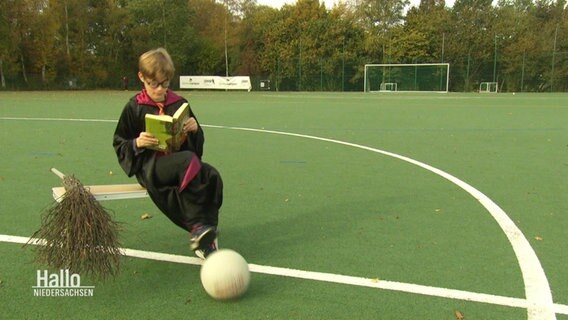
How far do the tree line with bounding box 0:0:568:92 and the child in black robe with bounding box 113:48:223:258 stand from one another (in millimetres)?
43265

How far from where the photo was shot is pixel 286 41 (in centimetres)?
5753

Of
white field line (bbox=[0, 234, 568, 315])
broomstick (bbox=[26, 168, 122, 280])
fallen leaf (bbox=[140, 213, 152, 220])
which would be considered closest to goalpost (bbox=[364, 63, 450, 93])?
fallen leaf (bbox=[140, 213, 152, 220])

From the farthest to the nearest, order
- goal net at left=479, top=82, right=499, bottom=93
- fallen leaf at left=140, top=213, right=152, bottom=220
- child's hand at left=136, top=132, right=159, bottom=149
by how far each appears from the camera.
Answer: goal net at left=479, top=82, right=499, bottom=93, fallen leaf at left=140, top=213, right=152, bottom=220, child's hand at left=136, top=132, right=159, bottom=149

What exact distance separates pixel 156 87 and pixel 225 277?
1420mm

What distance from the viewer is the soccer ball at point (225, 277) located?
315cm

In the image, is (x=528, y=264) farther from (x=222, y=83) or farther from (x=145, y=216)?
(x=222, y=83)

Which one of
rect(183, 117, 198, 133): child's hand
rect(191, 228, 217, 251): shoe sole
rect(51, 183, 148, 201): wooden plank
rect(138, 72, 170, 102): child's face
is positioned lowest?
rect(191, 228, 217, 251): shoe sole

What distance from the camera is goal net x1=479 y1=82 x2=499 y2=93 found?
139ft

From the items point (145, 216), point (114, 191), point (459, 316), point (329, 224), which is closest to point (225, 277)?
point (114, 191)

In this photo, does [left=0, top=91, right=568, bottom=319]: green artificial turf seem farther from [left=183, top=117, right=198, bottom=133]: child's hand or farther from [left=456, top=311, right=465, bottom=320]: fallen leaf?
[left=183, top=117, right=198, bottom=133]: child's hand

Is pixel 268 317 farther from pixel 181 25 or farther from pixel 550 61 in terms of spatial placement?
pixel 181 25

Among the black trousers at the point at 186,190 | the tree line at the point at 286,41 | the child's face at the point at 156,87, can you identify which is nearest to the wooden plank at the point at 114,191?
the black trousers at the point at 186,190

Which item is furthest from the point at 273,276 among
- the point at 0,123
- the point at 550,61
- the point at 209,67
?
the point at 209,67

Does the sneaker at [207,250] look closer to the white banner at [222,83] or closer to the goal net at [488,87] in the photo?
the goal net at [488,87]
